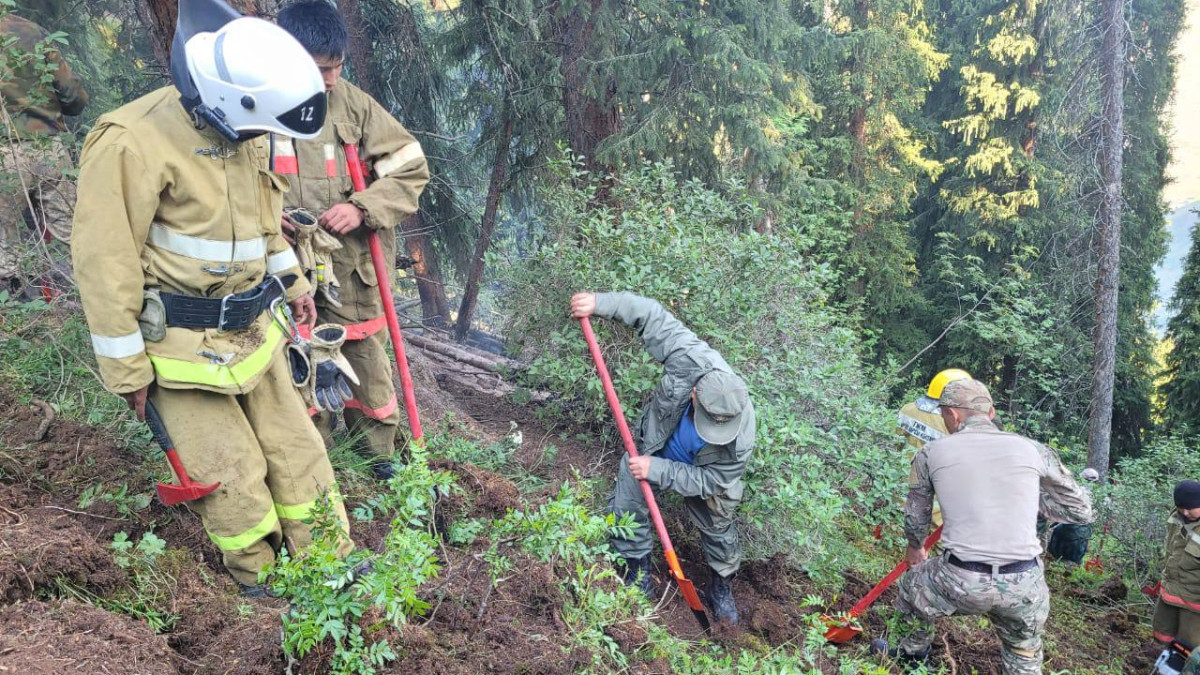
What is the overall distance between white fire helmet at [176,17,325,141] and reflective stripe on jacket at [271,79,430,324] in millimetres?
918

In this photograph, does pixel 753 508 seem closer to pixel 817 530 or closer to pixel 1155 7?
pixel 817 530

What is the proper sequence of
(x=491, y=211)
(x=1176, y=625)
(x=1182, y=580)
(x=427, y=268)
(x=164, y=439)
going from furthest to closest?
(x=427, y=268)
(x=491, y=211)
(x=1176, y=625)
(x=1182, y=580)
(x=164, y=439)

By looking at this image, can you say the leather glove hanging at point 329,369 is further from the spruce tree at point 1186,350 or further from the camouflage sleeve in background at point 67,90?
the spruce tree at point 1186,350

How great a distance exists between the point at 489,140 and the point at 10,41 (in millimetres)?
5717

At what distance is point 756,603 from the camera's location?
15.1 feet

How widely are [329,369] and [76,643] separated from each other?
1455 millimetres

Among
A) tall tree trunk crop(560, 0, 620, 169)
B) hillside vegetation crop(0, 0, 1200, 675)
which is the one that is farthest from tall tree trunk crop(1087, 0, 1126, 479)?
tall tree trunk crop(560, 0, 620, 169)

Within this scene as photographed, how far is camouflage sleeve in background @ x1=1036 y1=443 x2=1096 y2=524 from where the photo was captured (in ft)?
13.2

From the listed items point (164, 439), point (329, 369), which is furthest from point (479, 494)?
point (164, 439)

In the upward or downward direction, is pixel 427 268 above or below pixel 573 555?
below

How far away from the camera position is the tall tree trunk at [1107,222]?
9.81 m

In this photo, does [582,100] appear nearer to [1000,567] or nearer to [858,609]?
[858,609]

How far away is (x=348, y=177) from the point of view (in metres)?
3.73

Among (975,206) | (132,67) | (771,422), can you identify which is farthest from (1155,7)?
(132,67)
